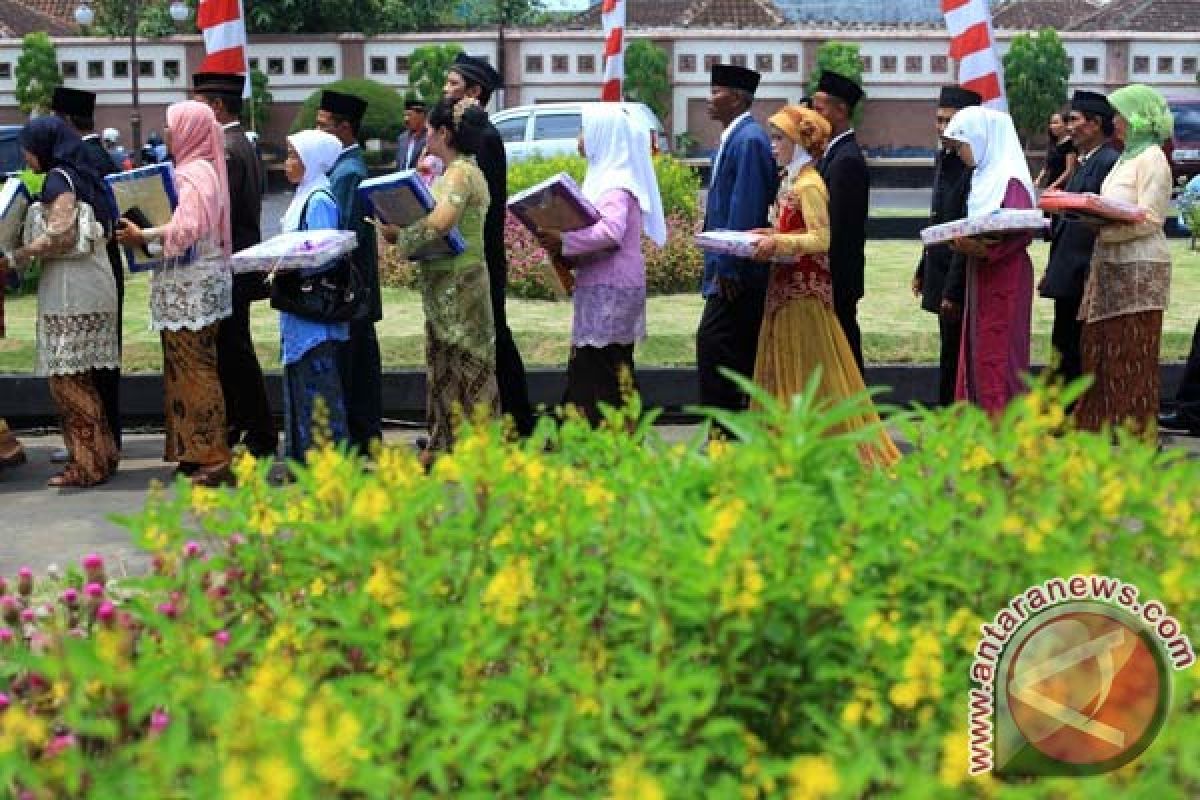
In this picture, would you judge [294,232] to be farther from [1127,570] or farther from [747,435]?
[1127,570]

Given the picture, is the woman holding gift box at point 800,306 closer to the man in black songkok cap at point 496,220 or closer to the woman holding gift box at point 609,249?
the woman holding gift box at point 609,249

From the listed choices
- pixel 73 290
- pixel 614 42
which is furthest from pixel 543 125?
pixel 73 290

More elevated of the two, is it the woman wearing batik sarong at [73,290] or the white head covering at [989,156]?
the white head covering at [989,156]

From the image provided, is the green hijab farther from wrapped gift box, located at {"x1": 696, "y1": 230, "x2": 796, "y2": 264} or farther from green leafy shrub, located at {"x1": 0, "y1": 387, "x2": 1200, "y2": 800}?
green leafy shrub, located at {"x1": 0, "y1": 387, "x2": 1200, "y2": 800}

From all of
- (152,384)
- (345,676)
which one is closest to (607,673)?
(345,676)

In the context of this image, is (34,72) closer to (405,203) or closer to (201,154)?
(201,154)

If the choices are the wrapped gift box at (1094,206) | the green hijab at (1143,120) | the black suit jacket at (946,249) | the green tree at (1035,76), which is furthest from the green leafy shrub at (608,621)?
the green tree at (1035,76)

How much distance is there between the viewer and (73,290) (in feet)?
25.9

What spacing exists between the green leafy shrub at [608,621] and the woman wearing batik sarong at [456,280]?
12.0 ft

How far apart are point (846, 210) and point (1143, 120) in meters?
1.47

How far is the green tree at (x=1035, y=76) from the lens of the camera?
1687 inches

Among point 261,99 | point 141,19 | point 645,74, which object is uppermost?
point 141,19

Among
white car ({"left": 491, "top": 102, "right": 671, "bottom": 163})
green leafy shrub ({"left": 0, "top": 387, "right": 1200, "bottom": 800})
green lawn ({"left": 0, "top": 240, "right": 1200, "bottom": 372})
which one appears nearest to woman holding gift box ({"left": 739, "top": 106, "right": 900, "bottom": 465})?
green lawn ({"left": 0, "top": 240, "right": 1200, "bottom": 372})

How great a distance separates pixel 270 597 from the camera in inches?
143
